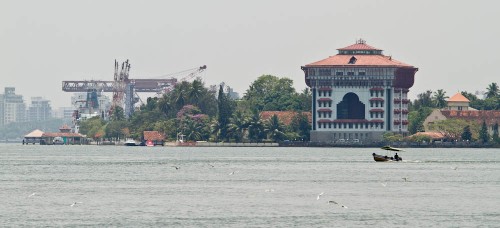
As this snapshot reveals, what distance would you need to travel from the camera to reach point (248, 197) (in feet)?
358

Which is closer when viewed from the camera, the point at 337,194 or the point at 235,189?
the point at 337,194

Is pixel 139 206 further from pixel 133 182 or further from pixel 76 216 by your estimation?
pixel 133 182

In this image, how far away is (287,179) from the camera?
138 meters

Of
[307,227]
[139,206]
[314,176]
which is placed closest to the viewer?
[307,227]

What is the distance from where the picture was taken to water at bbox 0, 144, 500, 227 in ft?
293

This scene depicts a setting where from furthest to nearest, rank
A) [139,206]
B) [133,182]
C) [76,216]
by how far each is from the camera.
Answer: [133,182], [139,206], [76,216]

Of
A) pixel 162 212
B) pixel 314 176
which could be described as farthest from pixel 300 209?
pixel 314 176

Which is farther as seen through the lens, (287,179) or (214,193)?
(287,179)

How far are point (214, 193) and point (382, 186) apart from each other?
60.5ft

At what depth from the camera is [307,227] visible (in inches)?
3351

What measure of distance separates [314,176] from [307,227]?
60582 millimetres

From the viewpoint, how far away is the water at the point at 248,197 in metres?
89.2

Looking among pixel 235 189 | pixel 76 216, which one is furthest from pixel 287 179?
pixel 76 216

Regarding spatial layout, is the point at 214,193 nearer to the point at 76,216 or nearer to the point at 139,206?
the point at 139,206
